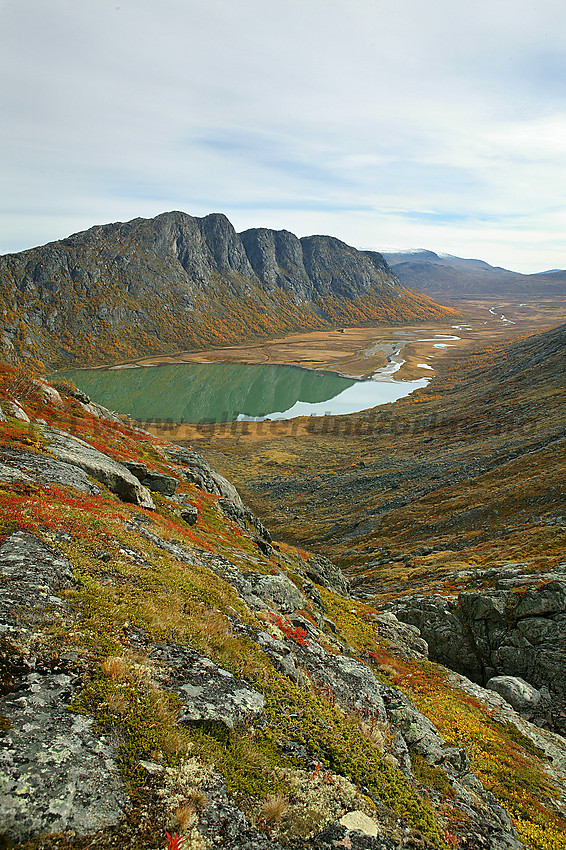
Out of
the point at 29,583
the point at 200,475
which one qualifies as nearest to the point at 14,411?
the point at 29,583

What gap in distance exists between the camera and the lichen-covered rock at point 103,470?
17.9m

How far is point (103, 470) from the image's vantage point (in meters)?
18.3

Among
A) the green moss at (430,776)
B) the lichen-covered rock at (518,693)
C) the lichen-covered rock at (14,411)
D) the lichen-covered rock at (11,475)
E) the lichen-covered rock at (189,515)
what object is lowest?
the lichen-covered rock at (518,693)

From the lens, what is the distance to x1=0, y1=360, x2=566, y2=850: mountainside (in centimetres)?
535

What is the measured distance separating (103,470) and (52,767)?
14206 millimetres

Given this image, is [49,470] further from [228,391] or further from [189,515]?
[228,391]

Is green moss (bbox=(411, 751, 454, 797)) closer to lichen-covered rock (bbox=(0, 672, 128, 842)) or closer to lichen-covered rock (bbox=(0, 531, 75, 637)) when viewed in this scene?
lichen-covered rock (bbox=(0, 672, 128, 842))

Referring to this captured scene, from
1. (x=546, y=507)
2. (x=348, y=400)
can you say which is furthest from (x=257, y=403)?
(x=546, y=507)

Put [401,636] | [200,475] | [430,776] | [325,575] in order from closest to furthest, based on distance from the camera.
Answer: [430,776] → [401,636] → [325,575] → [200,475]

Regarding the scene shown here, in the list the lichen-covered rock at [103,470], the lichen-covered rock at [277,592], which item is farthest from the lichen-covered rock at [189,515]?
the lichen-covered rock at [277,592]

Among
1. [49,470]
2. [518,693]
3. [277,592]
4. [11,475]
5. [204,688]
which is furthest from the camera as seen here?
[277,592]

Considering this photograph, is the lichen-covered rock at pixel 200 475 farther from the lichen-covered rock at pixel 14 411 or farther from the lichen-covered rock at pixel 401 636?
the lichen-covered rock at pixel 401 636

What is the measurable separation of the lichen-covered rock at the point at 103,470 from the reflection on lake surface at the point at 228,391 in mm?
82458

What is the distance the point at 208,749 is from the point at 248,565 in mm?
11669
